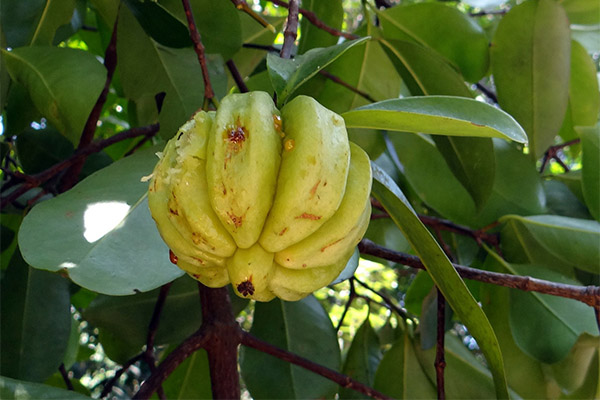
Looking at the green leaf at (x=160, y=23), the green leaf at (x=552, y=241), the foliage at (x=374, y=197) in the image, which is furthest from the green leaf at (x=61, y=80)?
the green leaf at (x=552, y=241)

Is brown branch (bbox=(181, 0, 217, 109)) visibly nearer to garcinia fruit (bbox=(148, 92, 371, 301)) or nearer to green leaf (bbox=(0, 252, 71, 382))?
garcinia fruit (bbox=(148, 92, 371, 301))

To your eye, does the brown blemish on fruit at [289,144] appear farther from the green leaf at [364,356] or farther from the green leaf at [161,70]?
the green leaf at [364,356]

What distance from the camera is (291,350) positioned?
133 cm

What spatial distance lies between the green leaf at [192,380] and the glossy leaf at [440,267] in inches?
30.0

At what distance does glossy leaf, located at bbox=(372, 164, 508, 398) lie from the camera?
0.75 meters

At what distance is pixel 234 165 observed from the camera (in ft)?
2.05

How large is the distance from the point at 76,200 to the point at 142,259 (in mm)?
162

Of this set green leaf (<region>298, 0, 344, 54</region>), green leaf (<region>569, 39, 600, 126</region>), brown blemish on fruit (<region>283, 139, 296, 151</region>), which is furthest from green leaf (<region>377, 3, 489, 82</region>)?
brown blemish on fruit (<region>283, 139, 296, 151</region>)

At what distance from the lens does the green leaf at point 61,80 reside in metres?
1.01

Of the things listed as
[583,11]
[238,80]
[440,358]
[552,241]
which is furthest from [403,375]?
[583,11]

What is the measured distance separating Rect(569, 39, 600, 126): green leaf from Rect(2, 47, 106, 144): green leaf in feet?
3.68

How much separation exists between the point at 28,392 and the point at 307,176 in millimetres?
449

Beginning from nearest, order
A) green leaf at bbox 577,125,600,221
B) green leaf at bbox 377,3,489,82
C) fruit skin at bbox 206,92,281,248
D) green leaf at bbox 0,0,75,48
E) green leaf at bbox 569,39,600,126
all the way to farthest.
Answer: fruit skin at bbox 206,92,281,248
green leaf at bbox 0,0,75,48
green leaf at bbox 577,125,600,221
green leaf at bbox 377,3,489,82
green leaf at bbox 569,39,600,126

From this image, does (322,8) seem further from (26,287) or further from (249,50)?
(26,287)
